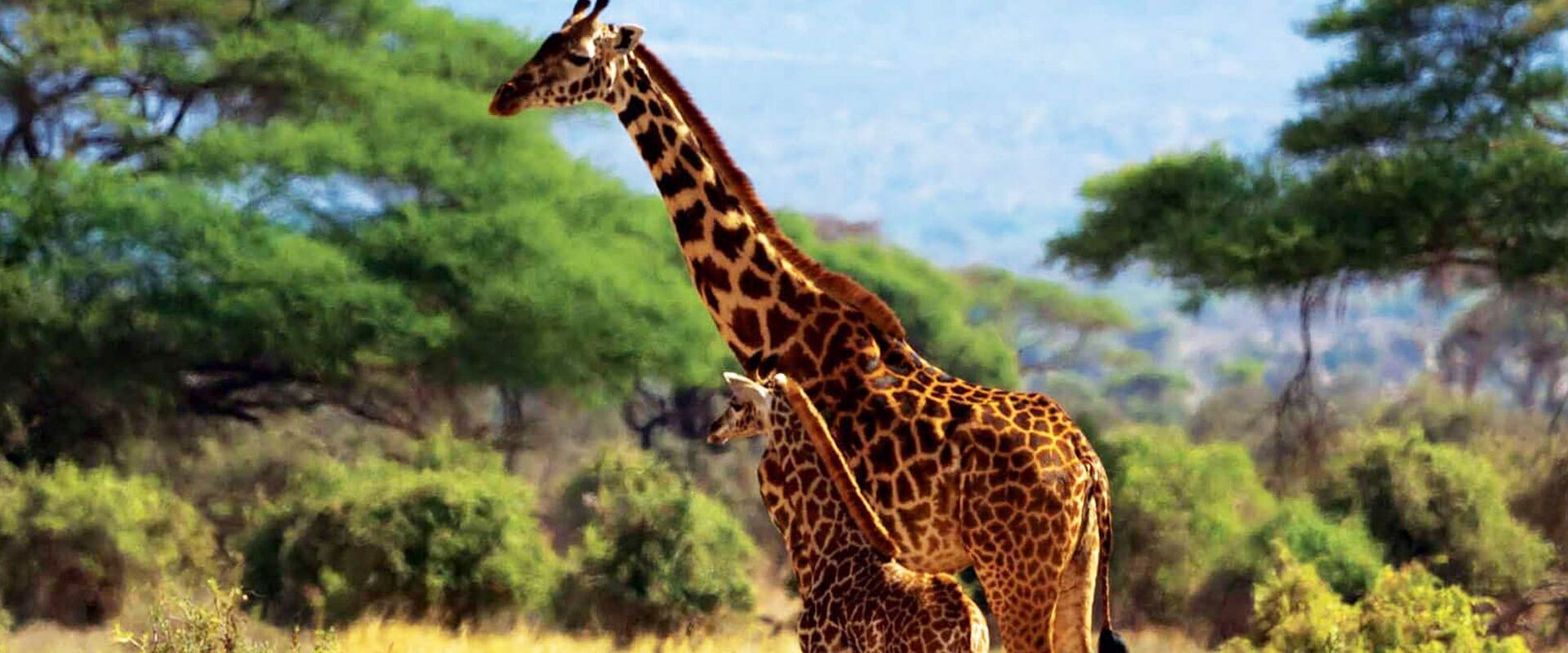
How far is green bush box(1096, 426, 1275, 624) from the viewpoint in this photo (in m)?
16.5

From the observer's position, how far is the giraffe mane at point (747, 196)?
704 cm

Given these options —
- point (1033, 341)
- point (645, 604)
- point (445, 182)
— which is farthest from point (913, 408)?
point (1033, 341)

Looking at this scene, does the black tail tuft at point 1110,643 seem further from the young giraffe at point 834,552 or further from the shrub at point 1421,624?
the shrub at point 1421,624

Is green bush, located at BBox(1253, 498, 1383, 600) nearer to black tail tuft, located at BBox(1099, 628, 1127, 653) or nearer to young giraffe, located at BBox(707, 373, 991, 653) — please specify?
black tail tuft, located at BBox(1099, 628, 1127, 653)

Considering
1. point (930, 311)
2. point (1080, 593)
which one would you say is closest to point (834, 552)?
point (1080, 593)

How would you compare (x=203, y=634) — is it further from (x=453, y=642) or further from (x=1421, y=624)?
(x=1421, y=624)

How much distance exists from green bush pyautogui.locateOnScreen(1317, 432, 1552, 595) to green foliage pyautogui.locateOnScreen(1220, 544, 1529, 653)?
3.98 meters

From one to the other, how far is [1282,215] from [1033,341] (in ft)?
76.1

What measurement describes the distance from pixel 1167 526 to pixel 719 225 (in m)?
10.0

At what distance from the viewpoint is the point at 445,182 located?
70.2ft

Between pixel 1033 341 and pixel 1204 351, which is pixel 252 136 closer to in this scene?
pixel 1033 341

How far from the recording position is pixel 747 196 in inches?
285

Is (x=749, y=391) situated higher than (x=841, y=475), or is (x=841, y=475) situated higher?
(x=749, y=391)

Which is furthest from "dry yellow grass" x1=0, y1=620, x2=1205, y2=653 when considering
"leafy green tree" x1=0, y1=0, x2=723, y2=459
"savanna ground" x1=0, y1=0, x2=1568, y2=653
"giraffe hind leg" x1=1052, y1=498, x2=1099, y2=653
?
"leafy green tree" x1=0, y1=0, x2=723, y2=459
